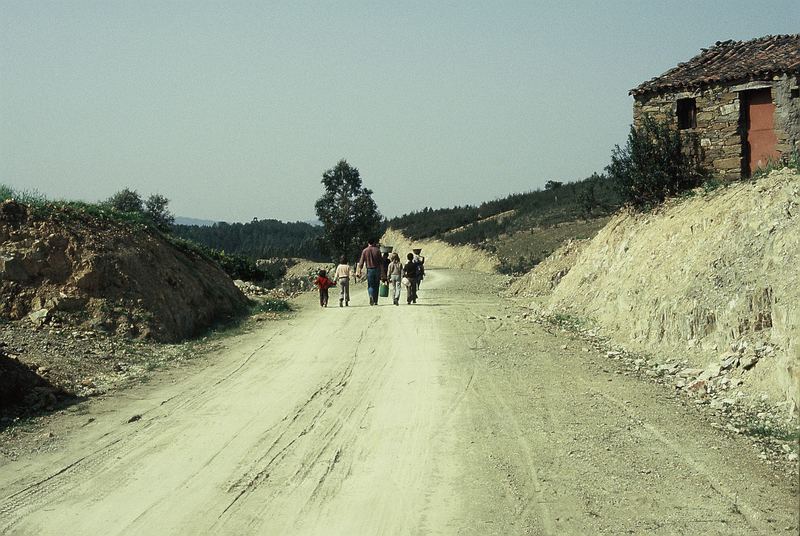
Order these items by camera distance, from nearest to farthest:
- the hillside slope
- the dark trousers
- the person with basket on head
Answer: the hillside slope < the person with basket on head < the dark trousers

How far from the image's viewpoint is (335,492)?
689 cm

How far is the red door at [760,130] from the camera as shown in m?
18.0

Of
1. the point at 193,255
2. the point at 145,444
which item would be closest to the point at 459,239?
the point at 193,255

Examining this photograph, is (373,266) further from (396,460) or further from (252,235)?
(252,235)

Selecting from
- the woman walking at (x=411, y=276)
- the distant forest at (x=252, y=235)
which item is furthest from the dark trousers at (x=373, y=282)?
the distant forest at (x=252, y=235)

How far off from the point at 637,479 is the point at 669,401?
340 centimetres

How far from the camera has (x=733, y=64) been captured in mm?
19641

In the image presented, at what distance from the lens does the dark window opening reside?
19.9 metres

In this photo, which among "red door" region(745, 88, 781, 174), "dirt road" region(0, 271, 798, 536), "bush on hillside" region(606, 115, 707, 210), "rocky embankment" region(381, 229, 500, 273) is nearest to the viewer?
"dirt road" region(0, 271, 798, 536)

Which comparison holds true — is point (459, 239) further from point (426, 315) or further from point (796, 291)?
point (796, 291)

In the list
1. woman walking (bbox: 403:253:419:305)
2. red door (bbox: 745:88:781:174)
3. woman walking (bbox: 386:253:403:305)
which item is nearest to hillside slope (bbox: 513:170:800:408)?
red door (bbox: 745:88:781:174)

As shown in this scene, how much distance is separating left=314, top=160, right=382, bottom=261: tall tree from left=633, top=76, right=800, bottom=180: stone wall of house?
118 ft

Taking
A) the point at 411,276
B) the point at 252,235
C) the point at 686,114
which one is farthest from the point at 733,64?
the point at 252,235

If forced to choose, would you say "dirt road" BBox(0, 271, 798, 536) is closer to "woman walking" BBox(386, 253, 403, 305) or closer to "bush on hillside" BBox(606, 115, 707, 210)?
"bush on hillside" BBox(606, 115, 707, 210)
